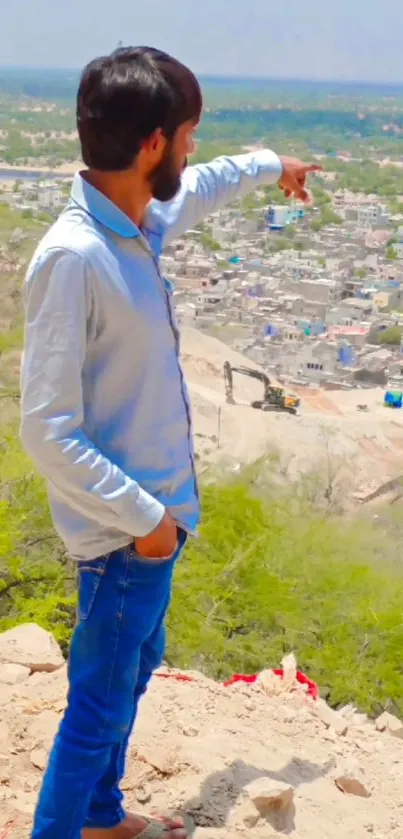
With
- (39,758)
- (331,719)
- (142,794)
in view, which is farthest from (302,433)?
(142,794)

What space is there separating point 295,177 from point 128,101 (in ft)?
2.95

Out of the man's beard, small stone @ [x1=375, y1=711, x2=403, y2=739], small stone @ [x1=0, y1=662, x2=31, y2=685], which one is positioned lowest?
small stone @ [x1=375, y1=711, x2=403, y2=739]

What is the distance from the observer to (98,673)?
7.23 ft

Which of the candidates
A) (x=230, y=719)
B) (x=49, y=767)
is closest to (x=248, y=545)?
(x=230, y=719)

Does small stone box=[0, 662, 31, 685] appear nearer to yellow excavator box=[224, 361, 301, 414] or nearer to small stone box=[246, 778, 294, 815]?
small stone box=[246, 778, 294, 815]

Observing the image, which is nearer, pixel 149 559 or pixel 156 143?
pixel 156 143

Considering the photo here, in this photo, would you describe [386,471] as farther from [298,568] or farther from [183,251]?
[183,251]

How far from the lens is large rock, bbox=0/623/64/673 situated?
157 inches

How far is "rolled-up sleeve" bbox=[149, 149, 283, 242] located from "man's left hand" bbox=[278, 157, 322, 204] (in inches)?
0.8

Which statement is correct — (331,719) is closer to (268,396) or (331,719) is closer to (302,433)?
(302,433)

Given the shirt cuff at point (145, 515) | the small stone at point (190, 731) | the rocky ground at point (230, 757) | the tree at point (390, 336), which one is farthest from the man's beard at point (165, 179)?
the tree at point (390, 336)

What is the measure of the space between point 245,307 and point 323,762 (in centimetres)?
3886

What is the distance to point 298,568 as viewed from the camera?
835cm

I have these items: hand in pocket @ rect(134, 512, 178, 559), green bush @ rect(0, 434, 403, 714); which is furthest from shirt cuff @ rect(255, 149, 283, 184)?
green bush @ rect(0, 434, 403, 714)
